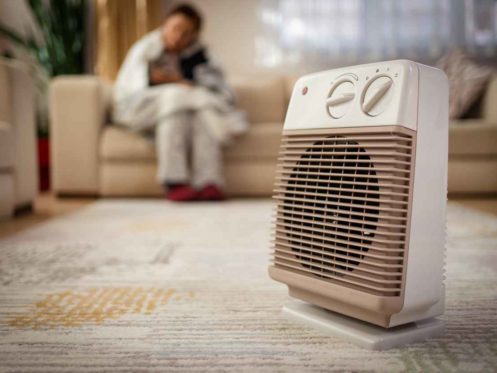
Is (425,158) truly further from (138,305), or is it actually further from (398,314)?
(138,305)

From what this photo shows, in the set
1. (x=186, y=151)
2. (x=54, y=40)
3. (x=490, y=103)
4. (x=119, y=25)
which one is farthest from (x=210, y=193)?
(x=119, y=25)

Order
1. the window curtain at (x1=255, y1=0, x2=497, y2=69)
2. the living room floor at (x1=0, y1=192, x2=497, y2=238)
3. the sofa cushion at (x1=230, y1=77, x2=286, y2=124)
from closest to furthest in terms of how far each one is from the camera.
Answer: the living room floor at (x1=0, y1=192, x2=497, y2=238)
the sofa cushion at (x1=230, y1=77, x2=286, y2=124)
the window curtain at (x1=255, y1=0, x2=497, y2=69)

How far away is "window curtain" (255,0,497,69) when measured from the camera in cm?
371

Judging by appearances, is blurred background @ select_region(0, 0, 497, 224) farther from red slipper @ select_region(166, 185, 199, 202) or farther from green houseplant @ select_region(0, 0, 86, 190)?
red slipper @ select_region(166, 185, 199, 202)

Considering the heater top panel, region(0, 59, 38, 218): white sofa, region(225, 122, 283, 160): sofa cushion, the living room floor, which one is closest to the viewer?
the heater top panel

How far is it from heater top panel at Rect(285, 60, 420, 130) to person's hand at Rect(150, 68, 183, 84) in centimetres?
216

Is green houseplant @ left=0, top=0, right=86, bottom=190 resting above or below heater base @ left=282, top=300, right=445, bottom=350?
above

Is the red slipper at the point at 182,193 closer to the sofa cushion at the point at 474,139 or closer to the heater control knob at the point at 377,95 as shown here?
the sofa cushion at the point at 474,139

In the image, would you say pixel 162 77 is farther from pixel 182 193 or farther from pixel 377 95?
pixel 377 95

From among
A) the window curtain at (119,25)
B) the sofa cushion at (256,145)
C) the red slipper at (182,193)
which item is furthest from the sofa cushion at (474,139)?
the window curtain at (119,25)

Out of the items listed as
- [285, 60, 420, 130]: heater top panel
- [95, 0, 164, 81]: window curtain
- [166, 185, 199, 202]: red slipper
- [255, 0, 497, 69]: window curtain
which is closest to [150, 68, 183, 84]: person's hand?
[166, 185, 199, 202]: red slipper

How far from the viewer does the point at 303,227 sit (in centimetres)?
66

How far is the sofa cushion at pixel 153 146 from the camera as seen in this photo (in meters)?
2.58

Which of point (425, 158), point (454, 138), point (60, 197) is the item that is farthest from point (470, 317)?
point (60, 197)
